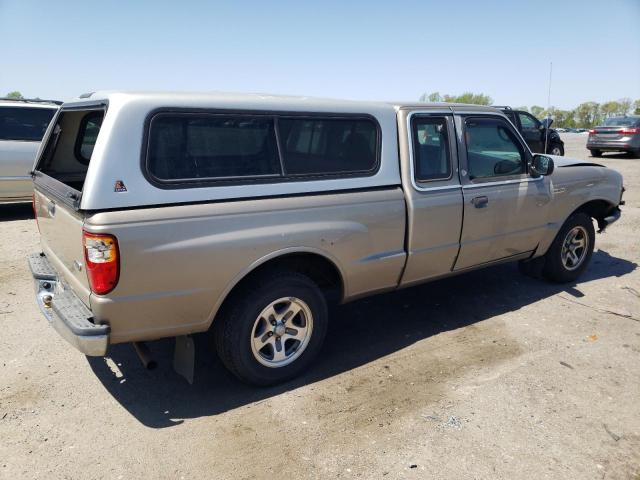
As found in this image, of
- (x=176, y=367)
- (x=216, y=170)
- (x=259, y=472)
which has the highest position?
(x=216, y=170)

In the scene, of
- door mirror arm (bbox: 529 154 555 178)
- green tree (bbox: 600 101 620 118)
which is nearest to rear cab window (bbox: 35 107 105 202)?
door mirror arm (bbox: 529 154 555 178)

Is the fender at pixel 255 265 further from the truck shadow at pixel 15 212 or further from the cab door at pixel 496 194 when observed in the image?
the truck shadow at pixel 15 212

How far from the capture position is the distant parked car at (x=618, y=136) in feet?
58.9

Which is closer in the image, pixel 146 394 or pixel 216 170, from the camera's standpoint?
pixel 216 170

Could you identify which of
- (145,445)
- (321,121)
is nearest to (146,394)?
(145,445)

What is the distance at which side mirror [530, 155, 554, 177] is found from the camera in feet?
15.2

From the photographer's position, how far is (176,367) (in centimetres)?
336

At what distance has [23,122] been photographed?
8.17m

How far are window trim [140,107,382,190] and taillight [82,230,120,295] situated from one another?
0.41m

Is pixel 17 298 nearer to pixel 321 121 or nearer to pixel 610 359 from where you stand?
pixel 321 121

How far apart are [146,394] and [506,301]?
11.5 feet

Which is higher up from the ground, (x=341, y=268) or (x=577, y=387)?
(x=341, y=268)

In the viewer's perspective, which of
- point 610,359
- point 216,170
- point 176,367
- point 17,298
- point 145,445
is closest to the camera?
point 145,445

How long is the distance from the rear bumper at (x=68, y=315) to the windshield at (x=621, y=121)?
2002 centimetres
